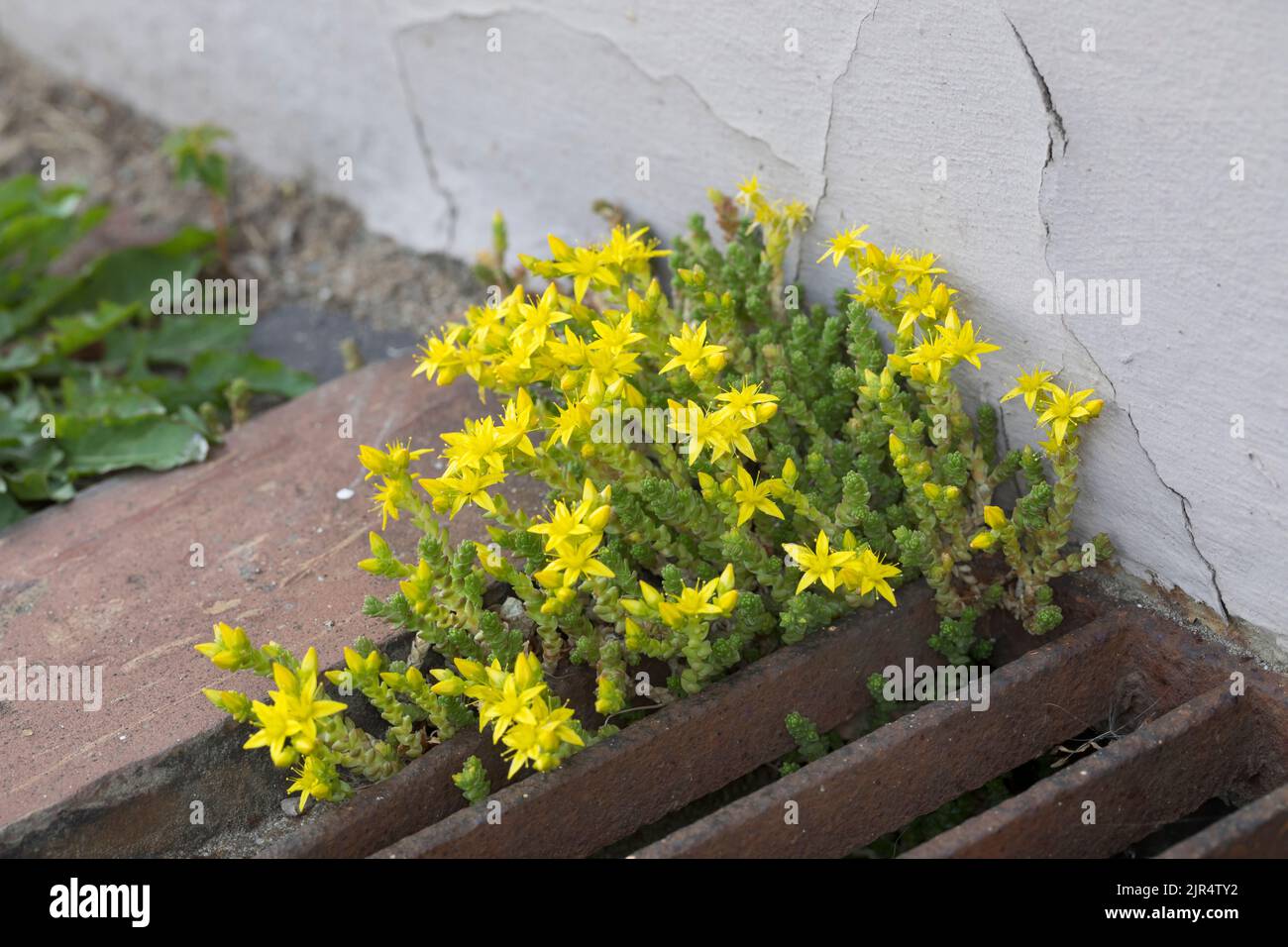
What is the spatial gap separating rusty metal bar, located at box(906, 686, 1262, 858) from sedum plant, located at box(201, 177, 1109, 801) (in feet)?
1.12

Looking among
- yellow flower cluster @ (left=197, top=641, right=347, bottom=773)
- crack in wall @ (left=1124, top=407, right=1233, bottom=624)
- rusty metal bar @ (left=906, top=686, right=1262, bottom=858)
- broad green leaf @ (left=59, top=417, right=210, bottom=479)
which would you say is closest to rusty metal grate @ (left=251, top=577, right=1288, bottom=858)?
rusty metal bar @ (left=906, top=686, right=1262, bottom=858)

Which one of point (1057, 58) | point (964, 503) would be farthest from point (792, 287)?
point (1057, 58)

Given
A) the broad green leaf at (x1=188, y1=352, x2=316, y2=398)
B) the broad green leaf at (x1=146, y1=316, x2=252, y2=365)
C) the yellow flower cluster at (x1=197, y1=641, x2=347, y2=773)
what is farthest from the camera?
the broad green leaf at (x1=146, y1=316, x2=252, y2=365)

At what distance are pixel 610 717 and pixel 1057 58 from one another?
59.5 inches

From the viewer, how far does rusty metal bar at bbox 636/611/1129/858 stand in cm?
247

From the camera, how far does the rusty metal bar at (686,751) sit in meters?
2.53

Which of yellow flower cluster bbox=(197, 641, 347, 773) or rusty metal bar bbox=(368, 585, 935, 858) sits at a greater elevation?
yellow flower cluster bbox=(197, 641, 347, 773)

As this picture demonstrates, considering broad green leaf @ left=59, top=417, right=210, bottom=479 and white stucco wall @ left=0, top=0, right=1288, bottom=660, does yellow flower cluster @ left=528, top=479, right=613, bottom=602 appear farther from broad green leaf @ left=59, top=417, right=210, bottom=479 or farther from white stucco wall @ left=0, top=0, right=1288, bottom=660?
broad green leaf @ left=59, top=417, right=210, bottom=479

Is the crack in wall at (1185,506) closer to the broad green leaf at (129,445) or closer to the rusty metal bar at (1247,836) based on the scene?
the rusty metal bar at (1247,836)

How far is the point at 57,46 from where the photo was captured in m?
5.66
